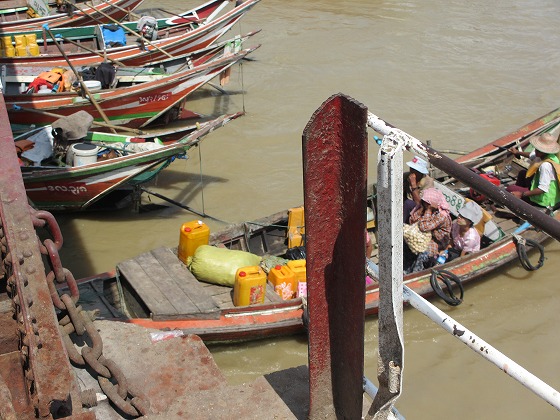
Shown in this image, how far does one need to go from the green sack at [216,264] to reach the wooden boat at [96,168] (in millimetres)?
2117

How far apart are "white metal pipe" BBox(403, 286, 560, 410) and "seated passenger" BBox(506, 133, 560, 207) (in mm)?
6297

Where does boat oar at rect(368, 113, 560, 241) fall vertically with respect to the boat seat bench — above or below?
above

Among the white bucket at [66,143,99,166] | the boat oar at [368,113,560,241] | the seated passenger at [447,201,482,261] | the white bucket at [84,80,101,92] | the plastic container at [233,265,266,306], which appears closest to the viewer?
the boat oar at [368,113,560,241]

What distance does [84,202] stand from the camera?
8.97 metres

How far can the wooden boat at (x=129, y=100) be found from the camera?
1034 cm

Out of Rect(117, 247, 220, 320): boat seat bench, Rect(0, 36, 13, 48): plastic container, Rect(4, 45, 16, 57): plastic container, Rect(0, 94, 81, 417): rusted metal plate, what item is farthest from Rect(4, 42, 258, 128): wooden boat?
Rect(0, 94, 81, 417): rusted metal plate

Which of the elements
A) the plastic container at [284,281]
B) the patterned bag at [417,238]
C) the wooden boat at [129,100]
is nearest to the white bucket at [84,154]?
the wooden boat at [129,100]

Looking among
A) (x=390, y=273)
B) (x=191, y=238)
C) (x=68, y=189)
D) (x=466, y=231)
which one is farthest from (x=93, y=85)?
(x=390, y=273)

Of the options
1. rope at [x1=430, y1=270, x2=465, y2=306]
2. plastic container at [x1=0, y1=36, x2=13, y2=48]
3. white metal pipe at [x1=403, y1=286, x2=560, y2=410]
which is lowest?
rope at [x1=430, y1=270, x2=465, y2=306]

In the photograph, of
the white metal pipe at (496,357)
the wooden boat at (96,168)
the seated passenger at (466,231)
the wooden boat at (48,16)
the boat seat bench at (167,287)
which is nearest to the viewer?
the white metal pipe at (496,357)

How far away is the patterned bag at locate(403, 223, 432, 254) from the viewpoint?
7344 mm

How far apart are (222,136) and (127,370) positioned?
885 centimetres

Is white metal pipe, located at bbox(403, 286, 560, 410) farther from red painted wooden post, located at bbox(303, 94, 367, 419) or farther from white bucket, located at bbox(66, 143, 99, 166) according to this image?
white bucket, located at bbox(66, 143, 99, 166)

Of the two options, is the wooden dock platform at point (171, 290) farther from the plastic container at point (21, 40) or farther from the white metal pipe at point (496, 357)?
the plastic container at point (21, 40)
